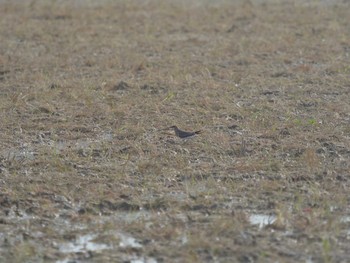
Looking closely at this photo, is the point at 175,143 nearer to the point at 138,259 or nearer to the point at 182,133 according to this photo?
the point at 182,133

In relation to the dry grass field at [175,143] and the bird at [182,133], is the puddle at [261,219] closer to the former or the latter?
the dry grass field at [175,143]

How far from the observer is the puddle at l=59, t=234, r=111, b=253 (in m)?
5.77

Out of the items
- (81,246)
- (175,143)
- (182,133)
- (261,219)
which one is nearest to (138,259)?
(81,246)

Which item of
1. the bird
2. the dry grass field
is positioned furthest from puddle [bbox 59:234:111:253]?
the bird

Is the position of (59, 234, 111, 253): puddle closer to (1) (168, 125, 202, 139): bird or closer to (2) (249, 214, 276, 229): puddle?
(2) (249, 214, 276, 229): puddle

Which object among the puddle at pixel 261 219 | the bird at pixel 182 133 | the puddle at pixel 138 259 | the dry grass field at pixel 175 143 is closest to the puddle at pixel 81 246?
the dry grass field at pixel 175 143

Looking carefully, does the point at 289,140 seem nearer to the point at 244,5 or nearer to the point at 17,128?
the point at 17,128

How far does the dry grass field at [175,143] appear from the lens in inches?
232

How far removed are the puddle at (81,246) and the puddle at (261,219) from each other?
0.94 metres

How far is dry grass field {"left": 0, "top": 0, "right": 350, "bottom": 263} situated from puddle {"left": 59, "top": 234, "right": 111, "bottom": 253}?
1 centimetres

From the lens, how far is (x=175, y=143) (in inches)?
317

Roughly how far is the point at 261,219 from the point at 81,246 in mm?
1141

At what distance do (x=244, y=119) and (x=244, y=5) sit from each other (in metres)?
8.06

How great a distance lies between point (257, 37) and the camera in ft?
44.5
